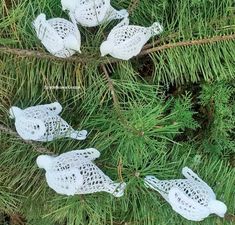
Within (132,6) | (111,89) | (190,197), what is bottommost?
(190,197)

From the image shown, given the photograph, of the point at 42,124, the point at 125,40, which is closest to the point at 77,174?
the point at 42,124

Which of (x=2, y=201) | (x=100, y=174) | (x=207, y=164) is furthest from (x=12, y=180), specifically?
(x=207, y=164)

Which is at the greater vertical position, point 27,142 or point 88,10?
point 88,10

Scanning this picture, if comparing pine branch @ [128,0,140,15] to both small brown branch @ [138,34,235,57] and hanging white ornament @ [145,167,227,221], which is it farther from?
hanging white ornament @ [145,167,227,221]

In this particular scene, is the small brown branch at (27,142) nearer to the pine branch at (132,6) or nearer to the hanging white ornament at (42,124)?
the hanging white ornament at (42,124)

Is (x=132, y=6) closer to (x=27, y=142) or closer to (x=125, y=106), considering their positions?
(x=125, y=106)

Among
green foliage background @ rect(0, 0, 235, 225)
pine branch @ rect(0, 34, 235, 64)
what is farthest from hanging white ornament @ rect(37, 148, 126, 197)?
pine branch @ rect(0, 34, 235, 64)

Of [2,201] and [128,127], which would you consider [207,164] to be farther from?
[2,201]
